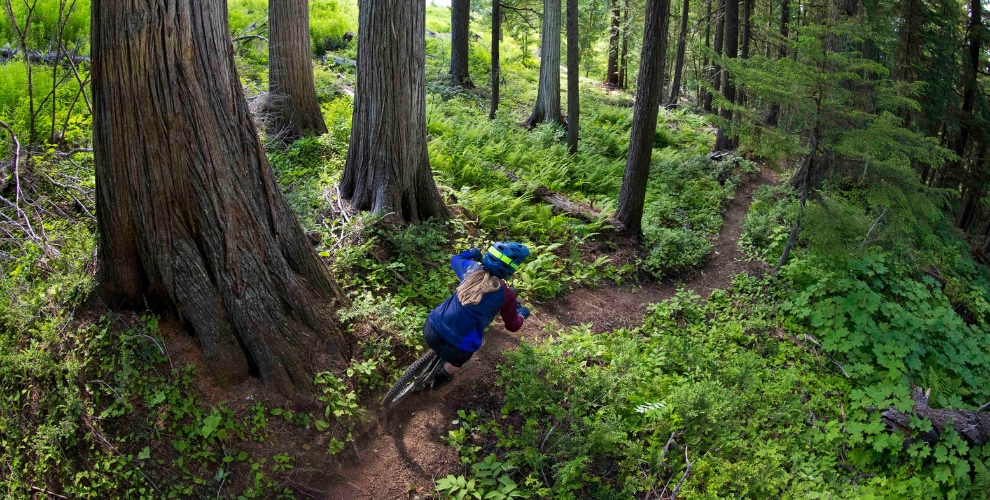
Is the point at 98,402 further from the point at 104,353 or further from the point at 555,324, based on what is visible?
the point at 555,324

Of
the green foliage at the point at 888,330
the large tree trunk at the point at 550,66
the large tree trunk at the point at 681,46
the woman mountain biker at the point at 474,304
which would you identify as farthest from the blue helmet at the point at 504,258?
the large tree trunk at the point at 681,46

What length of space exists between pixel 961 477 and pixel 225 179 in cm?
751

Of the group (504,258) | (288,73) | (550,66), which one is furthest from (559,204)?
(550,66)

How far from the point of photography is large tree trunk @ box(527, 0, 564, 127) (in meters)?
14.9

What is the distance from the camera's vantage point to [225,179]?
4.68m

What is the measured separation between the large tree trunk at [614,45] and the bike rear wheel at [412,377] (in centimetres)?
2380

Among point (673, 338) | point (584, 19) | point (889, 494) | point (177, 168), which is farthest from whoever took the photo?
point (584, 19)

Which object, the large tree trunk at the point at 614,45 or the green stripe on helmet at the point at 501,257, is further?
the large tree trunk at the point at 614,45

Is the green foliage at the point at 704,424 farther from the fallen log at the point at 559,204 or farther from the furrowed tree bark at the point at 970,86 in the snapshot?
the furrowed tree bark at the point at 970,86

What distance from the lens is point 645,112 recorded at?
9.05 meters

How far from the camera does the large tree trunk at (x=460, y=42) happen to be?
16.4m

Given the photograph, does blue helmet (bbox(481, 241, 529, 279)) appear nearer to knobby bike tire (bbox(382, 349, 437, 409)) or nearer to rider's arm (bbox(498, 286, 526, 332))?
rider's arm (bbox(498, 286, 526, 332))

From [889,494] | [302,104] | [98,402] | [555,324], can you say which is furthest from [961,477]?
[302,104]

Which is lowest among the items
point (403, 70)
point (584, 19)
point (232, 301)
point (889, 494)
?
point (889, 494)
